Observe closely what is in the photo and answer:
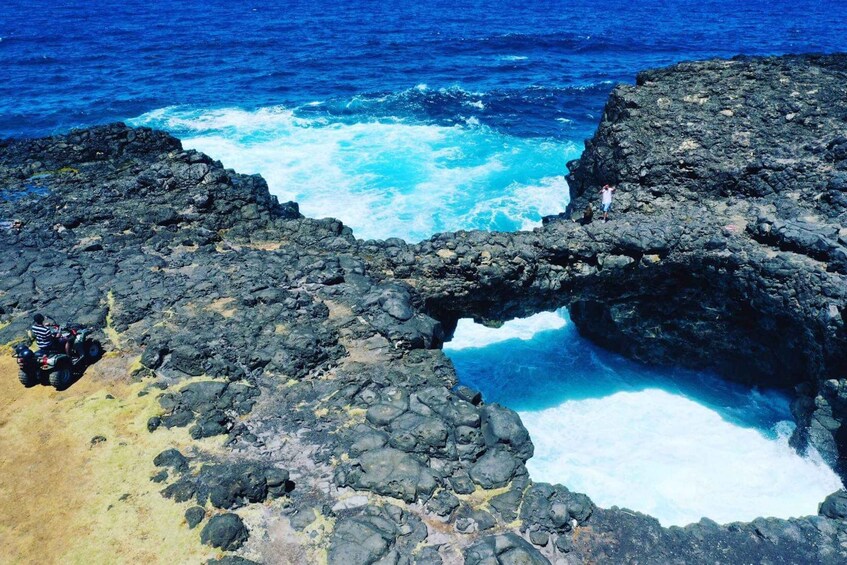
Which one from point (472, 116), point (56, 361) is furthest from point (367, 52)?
point (56, 361)

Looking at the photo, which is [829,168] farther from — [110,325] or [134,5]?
[134,5]

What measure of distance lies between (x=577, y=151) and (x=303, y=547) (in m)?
42.5

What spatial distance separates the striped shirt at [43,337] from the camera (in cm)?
1605

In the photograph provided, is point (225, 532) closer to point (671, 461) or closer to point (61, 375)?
point (61, 375)

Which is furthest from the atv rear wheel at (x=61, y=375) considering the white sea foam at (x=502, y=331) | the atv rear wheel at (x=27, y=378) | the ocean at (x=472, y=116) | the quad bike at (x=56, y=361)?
the white sea foam at (x=502, y=331)

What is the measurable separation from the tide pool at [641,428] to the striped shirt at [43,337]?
53.1 ft

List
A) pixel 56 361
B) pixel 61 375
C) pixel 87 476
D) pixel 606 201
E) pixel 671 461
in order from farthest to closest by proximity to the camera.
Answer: pixel 606 201, pixel 671 461, pixel 61 375, pixel 56 361, pixel 87 476

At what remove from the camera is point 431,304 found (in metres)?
22.6

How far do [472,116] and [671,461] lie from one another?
39245mm

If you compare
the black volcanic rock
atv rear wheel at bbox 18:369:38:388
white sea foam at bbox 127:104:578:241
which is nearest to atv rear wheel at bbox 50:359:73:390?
atv rear wheel at bbox 18:369:38:388

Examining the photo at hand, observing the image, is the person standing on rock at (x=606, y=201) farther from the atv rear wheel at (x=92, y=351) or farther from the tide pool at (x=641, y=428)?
the atv rear wheel at (x=92, y=351)

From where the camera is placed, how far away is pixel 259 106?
5772 cm

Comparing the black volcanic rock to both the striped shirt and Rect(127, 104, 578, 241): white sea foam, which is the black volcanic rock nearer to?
the striped shirt

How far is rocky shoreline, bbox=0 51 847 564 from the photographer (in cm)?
1320
